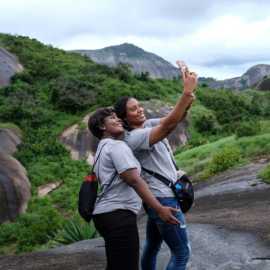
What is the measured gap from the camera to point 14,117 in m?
25.5

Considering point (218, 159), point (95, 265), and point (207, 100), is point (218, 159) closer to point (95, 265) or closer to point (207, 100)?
point (95, 265)

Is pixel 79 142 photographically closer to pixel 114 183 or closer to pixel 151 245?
pixel 151 245

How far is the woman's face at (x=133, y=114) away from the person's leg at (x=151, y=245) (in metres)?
0.94

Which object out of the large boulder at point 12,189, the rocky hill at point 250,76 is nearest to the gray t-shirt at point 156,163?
the large boulder at point 12,189

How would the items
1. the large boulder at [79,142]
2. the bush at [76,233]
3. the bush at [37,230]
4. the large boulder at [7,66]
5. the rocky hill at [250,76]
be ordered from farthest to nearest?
the rocky hill at [250,76] → the large boulder at [7,66] → the large boulder at [79,142] → the bush at [37,230] → the bush at [76,233]

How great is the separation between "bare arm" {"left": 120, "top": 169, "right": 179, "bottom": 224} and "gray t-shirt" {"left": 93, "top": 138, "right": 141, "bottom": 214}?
0.07 metres

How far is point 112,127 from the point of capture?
163 inches

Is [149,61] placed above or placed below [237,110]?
above

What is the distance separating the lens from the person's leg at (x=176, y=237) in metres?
4.23

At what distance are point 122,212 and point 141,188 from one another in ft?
0.79

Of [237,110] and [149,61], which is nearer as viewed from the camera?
[237,110]

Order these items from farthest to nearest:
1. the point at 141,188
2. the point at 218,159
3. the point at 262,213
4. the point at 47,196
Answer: the point at 47,196 → the point at 218,159 → the point at 262,213 → the point at 141,188

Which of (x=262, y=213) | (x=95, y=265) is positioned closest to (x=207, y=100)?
(x=262, y=213)

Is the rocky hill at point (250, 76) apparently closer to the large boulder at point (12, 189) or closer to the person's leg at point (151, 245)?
the large boulder at point (12, 189)
